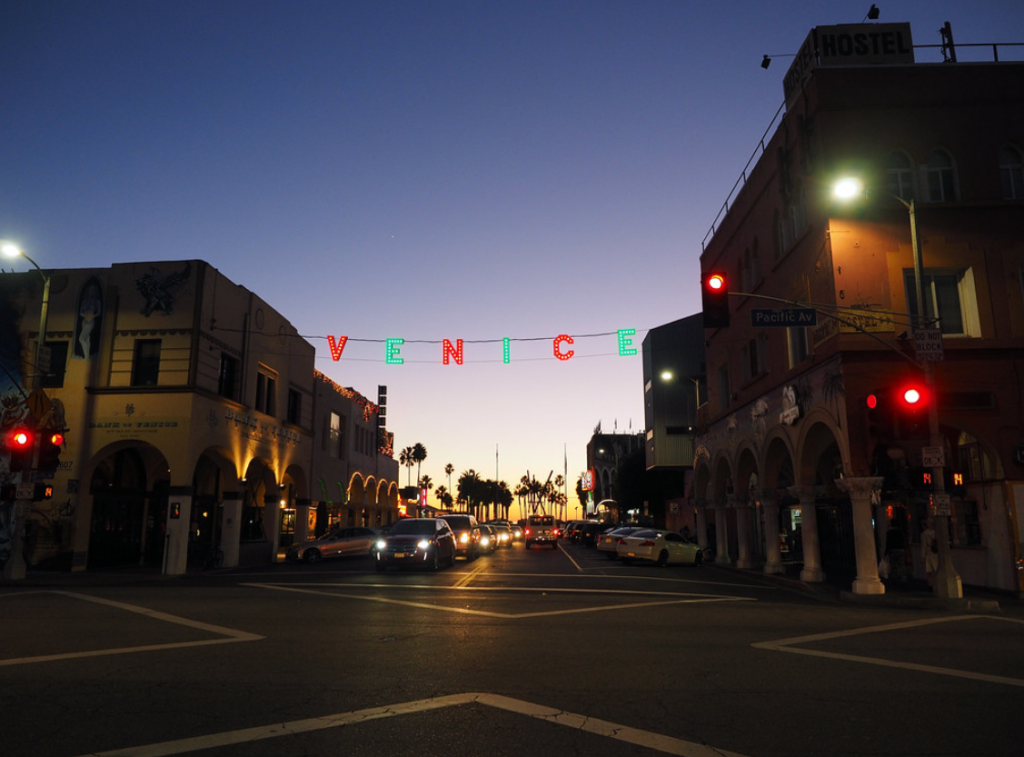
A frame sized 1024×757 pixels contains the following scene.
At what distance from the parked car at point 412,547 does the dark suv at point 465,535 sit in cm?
614

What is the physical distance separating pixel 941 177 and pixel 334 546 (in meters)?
26.5

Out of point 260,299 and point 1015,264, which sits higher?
point 260,299

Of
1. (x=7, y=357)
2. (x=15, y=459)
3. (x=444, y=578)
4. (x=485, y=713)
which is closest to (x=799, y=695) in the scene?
(x=485, y=713)

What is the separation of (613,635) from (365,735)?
609cm

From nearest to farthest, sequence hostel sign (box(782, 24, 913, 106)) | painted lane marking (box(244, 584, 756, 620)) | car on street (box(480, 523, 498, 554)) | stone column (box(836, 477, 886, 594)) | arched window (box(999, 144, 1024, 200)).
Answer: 1. painted lane marking (box(244, 584, 756, 620))
2. stone column (box(836, 477, 886, 594))
3. arched window (box(999, 144, 1024, 200))
4. hostel sign (box(782, 24, 913, 106))
5. car on street (box(480, 523, 498, 554))

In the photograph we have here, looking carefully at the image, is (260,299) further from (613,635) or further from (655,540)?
(613,635)

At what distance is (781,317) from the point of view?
1708cm

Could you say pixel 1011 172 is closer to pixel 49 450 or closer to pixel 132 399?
pixel 49 450

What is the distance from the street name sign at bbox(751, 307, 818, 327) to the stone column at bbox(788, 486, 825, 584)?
294 inches

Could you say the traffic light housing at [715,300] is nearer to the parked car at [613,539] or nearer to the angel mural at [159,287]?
the parked car at [613,539]

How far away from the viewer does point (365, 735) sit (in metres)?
6.10

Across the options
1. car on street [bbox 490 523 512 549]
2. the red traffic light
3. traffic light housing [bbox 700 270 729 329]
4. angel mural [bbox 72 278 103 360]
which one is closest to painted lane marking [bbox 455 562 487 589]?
traffic light housing [bbox 700 270 729 329]

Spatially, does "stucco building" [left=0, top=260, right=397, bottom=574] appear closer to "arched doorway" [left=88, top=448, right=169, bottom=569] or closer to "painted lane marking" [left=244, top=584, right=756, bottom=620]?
"arched doorway" [left=88, top=448, right=169, bottom=569]

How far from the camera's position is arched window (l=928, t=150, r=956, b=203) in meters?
21.3
